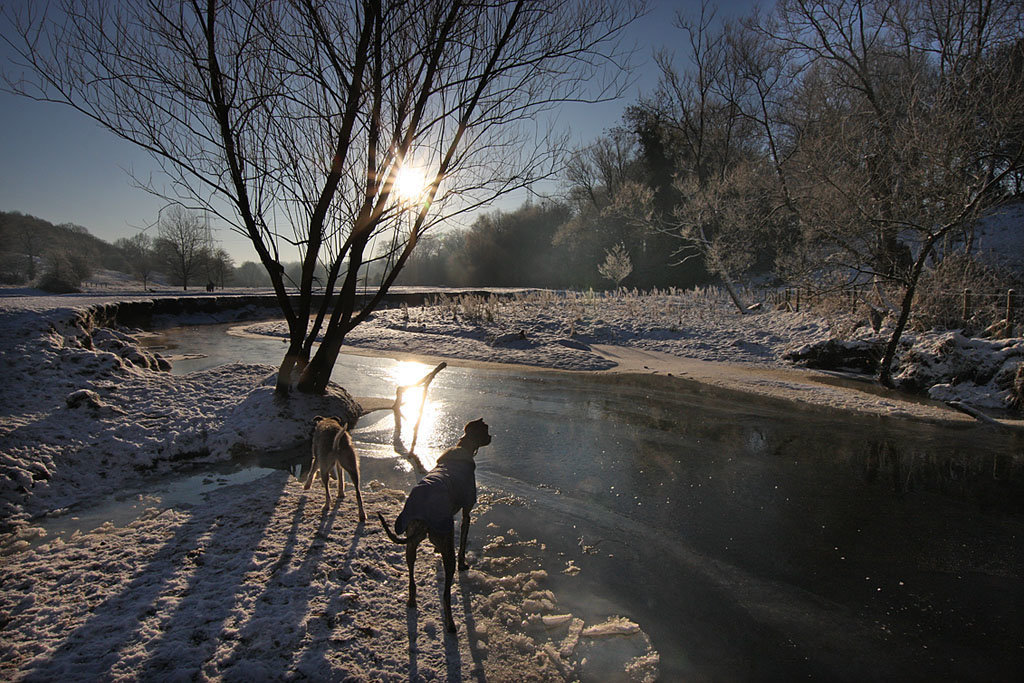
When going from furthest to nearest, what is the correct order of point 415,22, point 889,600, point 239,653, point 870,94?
point 870,94 → point 415,22 → point 889,600 → point 239,653

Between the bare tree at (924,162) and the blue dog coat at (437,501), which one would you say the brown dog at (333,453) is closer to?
the blue dog coat at (437,501)

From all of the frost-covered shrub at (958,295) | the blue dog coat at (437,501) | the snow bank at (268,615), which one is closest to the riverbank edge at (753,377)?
the frost-covered shrub at (958,295)

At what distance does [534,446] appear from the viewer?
686 cm

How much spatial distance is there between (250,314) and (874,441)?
3057cm

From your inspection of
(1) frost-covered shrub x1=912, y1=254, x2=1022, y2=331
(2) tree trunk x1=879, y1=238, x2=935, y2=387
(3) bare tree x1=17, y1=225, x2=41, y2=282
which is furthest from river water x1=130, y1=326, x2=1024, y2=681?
(3) bare tree x1=17, y1=225, x2=41, y2=282

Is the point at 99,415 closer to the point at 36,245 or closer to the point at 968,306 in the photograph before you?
the point at 968,306

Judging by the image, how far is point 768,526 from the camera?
15.2 feet

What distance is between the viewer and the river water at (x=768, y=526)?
122 inches

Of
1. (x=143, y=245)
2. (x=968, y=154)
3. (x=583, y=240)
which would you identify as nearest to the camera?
(x=968, y=154)

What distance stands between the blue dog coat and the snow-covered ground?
0.68 meters

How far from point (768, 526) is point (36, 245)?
84.4 m

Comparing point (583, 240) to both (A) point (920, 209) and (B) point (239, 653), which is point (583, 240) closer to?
(A) point (920, 209)

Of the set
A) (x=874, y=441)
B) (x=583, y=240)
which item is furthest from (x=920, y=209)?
(x=583, y=240)

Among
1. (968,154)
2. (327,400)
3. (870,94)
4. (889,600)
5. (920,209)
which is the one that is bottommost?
(889,600)
